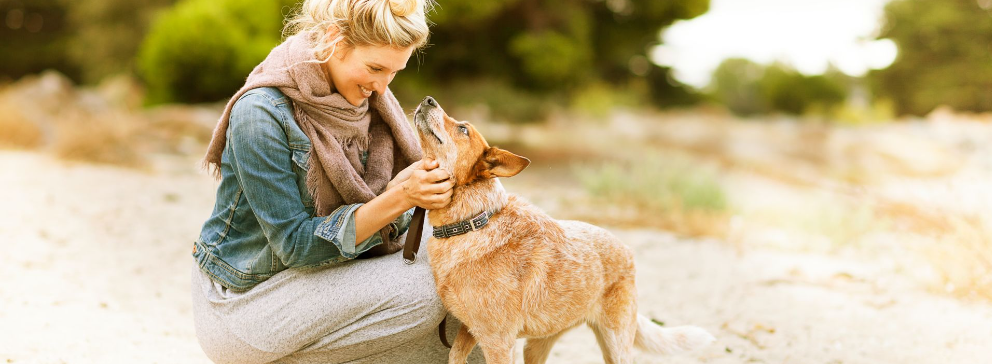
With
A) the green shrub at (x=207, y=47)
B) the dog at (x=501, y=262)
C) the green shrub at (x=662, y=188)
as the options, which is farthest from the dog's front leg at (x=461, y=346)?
the green shrub at (x=207, y=47)

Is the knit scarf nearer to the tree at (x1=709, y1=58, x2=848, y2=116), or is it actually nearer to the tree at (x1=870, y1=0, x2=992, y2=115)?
the tree at (x1=709, y1=58, x2=848, y2=116)

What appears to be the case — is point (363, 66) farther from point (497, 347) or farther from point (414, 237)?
point (497, 347)

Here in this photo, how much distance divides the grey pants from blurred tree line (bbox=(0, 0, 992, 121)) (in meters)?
2.00

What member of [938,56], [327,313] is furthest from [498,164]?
[938,56]

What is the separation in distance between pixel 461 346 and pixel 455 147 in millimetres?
821

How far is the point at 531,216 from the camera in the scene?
9.05 feet

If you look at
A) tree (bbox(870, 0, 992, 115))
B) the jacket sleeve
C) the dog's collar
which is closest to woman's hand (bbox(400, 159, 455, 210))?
the dog's collar

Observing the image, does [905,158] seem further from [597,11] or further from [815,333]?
[815,333]

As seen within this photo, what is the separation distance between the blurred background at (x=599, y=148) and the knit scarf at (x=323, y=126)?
75 cm

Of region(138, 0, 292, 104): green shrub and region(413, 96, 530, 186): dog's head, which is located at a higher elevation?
region(413, 96, 530, 186): dog's head

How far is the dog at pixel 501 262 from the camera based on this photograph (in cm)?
255

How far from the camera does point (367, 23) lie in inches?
97.1

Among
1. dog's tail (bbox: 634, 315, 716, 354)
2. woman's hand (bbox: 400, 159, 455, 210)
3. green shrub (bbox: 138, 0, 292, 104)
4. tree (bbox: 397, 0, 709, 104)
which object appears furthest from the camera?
green shrub (bbox: 138, 0, 292, 104)

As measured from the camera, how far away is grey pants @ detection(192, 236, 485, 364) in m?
2.64
